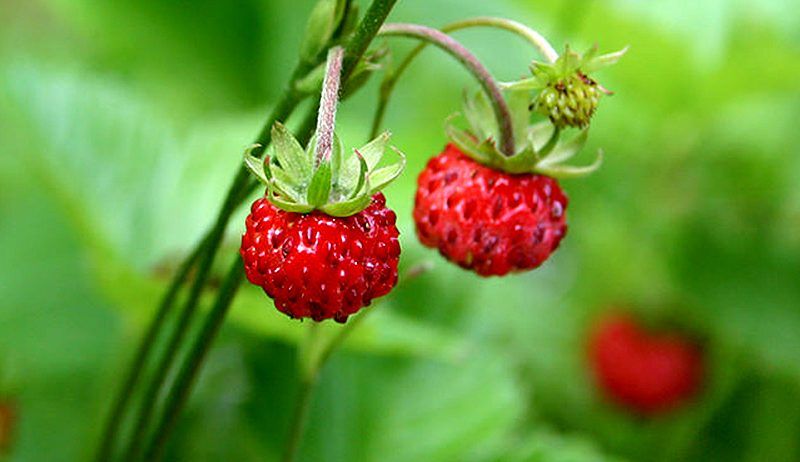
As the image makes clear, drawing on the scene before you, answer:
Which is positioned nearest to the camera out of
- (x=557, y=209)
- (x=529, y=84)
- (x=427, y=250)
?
(x=529, y=84)

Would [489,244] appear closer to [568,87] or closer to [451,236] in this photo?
[451,236]

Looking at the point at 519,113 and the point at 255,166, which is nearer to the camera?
the point at 255,166

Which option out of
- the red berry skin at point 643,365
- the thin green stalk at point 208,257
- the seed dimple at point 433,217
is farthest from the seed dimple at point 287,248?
the red berry skin at point 643,365

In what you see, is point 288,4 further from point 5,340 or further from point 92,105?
point 5,340

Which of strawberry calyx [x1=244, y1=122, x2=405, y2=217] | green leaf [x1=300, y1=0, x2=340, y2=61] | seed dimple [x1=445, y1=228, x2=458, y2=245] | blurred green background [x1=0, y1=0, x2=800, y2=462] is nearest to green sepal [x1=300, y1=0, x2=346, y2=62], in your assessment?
green leaf [x1=300, y1=0, x2=340, y2=61]

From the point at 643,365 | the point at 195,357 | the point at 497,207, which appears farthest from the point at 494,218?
the point at 643,365

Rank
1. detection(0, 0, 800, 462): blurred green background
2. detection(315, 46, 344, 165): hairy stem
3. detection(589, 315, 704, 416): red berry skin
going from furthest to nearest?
detection(589, 315, 704, 416): red berry skin < detection(0, 0, 800, 462): blurred green background < detection(315, 46, 344, 165): hairy stem

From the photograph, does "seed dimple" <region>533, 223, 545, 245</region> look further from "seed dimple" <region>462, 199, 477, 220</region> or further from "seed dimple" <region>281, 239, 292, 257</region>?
"seed dimple" <region>281, 239, 292, 257</region>

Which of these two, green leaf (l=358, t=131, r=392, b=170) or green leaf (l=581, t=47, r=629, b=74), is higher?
green leaf (l=581, t=47, r=629, b=74)
